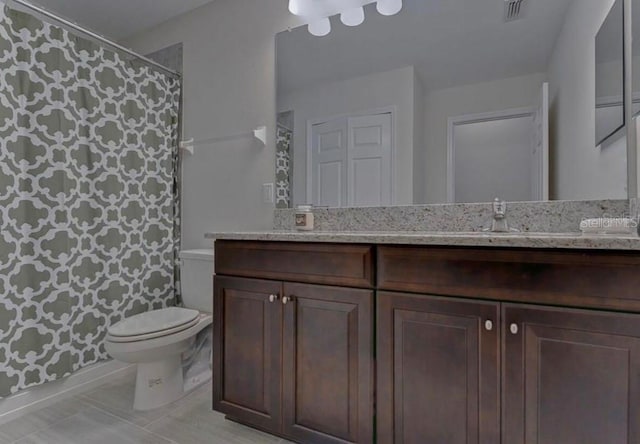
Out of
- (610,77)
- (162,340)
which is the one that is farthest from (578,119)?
(162,340)

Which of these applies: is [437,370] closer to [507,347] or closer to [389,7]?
[507,347]

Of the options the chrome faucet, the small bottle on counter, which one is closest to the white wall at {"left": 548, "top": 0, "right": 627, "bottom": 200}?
the chrome faucet

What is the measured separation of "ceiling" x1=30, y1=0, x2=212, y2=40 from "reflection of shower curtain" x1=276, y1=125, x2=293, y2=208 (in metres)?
1.15

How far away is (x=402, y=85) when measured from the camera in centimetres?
173

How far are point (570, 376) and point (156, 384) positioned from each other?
1792 millimetres

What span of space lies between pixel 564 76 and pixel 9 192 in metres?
2.53

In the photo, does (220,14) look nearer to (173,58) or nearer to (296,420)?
(173,58)

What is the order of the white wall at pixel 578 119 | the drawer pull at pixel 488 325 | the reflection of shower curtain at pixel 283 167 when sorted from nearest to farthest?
the drawer pull at pixel 488 325, the white wall at pixel 578 119, the reflection of shower curtain at pixel 283 167

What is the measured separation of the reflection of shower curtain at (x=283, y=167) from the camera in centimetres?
203

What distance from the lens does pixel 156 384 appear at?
1.79 metres

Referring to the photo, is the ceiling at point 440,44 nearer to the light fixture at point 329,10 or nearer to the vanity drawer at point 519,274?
the light fixture at point 329,10

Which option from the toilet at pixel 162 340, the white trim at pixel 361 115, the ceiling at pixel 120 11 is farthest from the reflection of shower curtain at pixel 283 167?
the ceiling at pixel 120 11

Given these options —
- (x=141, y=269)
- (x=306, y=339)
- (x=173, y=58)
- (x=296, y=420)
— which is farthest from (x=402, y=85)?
(x=141, y=269)

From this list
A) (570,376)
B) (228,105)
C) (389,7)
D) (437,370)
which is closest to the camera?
(570,376)
